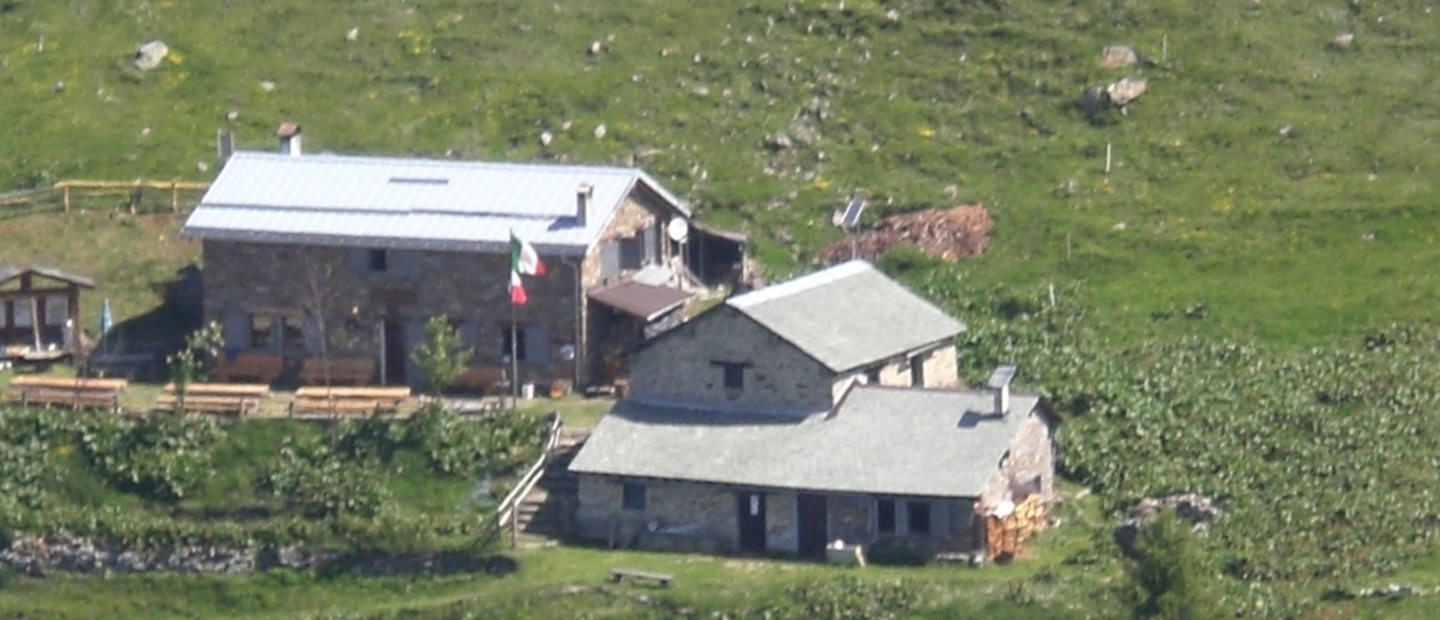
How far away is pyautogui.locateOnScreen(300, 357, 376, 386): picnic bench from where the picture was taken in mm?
84250

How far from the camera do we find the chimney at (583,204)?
3270 inches

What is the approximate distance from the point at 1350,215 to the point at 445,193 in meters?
24.1

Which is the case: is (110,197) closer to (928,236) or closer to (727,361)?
(928,236)

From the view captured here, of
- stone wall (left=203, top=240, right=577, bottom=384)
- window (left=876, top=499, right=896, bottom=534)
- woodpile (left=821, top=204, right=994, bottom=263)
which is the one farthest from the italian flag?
woodpile (left=821, top=204, right=994, bottom=263)

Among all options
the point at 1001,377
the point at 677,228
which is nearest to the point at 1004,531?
the point at 1001,377

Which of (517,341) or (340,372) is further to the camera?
(340,372)

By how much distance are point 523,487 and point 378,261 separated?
9.22 m

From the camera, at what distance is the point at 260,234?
8456 cm

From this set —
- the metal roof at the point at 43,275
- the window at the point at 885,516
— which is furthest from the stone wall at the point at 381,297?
the window at the point at 885,516

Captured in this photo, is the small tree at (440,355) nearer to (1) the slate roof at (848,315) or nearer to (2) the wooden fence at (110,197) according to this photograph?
(1) the slate roof at (848,315)

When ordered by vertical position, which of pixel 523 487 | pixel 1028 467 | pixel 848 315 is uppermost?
pixel 848 315

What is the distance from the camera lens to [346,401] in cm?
8100

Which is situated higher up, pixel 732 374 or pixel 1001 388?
pixel 732 374

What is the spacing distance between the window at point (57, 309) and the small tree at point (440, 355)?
368 inches
